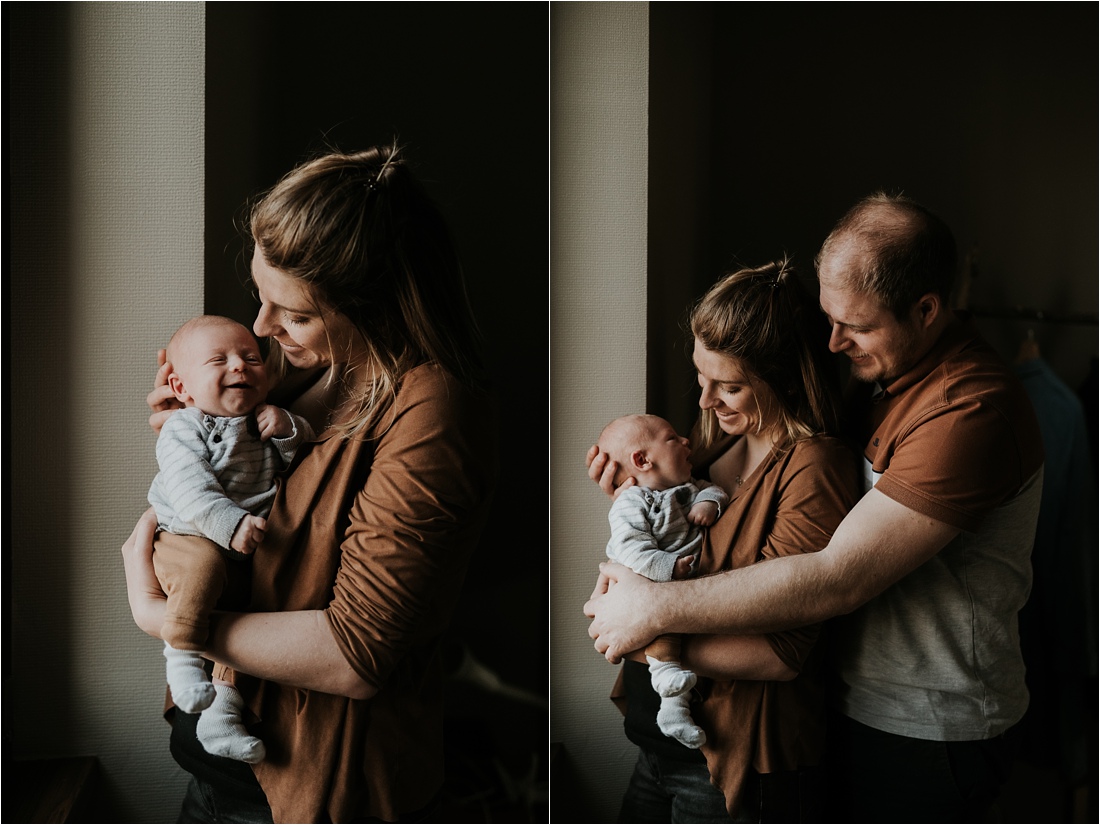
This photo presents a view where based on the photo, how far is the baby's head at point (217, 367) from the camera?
1337 mm

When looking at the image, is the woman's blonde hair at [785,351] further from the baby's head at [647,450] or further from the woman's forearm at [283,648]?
the woman's forearm at [283,648]

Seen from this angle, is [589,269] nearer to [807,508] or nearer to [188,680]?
[807,508]

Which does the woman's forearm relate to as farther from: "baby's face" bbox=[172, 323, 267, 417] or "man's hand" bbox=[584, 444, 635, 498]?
"man's hand" bbox=[584, 444, 635, 498]

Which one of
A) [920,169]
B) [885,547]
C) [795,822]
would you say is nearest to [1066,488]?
[885,547]

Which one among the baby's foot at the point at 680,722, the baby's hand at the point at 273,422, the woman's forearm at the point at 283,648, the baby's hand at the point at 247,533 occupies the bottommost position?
the baby's foot at the point at 680,722

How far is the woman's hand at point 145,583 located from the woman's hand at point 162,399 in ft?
0.49

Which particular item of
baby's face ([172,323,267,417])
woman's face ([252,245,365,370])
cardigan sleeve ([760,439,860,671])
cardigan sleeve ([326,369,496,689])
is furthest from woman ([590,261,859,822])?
baby's face ([172,323,267,417])

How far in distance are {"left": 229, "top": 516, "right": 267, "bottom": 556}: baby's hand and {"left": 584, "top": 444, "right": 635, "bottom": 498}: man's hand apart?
563 mm

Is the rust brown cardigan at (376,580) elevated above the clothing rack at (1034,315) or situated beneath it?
situated beneath

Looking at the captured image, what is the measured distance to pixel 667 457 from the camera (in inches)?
59.8

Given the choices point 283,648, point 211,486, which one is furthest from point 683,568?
point 211,486

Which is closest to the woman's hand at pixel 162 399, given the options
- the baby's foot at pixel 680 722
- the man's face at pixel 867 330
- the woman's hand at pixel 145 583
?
the woman's hand at pixel 145 583

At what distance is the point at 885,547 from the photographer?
145cm

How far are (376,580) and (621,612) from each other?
43cm
